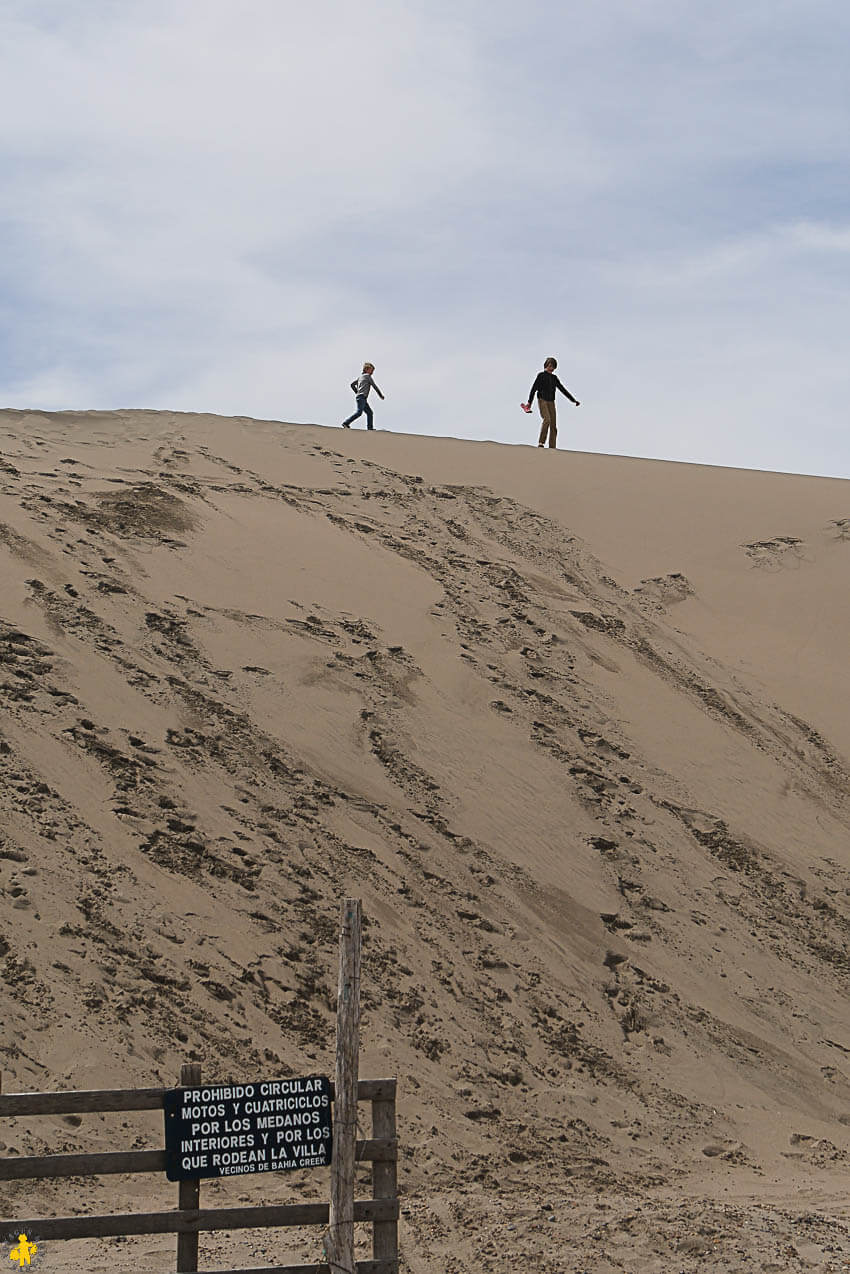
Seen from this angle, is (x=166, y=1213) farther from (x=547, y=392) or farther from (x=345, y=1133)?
(x=547, y=392)

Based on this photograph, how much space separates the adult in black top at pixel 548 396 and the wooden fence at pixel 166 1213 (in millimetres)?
11626

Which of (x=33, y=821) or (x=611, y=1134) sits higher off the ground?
(x=33, y=821)

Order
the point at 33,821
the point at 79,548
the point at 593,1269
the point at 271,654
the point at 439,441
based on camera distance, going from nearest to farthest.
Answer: the point at 593,1269 → the point at 33,821 → the point at 271,654 → the point at 79,548 → the point at 439,441

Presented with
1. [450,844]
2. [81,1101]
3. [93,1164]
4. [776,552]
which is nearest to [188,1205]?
[93,1164]

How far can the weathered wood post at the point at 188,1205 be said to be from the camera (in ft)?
15.2

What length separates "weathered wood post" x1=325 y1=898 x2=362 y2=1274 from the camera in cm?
447

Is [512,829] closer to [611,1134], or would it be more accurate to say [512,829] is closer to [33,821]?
[611,1134]

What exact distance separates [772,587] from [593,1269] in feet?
28.4

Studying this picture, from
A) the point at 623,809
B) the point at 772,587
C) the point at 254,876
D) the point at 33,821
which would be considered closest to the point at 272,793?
the point at 254,876

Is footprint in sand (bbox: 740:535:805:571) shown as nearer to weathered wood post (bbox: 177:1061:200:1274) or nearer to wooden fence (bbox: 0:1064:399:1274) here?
wooden fence (bbox: 0:1064:399:1274)

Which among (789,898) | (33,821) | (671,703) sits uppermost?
(671,703)

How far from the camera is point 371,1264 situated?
4637mm

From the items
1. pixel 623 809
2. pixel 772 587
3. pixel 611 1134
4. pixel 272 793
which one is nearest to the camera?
pixel 611 1134

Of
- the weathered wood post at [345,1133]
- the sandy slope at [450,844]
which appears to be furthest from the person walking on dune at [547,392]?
the weathered wood post at [345,1133]
